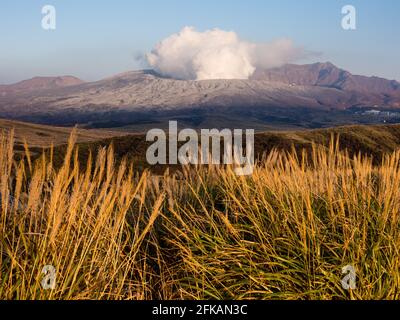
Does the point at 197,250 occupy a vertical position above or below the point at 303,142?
above

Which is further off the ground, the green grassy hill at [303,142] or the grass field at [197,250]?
the grass field at [197,250]

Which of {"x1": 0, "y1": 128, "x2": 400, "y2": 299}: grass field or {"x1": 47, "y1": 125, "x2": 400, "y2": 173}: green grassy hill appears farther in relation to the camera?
{"x1": 47, "y1": 125, "x2": 400, "y2": 173}: green grassy hill

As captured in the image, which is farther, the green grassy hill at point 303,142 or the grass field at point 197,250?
the green grassy hill at point 303,142

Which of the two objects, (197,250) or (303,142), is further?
(303,142)

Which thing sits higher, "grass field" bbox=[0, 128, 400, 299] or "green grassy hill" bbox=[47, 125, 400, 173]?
"grass field" bbox=[0, 128, 400, 299]
